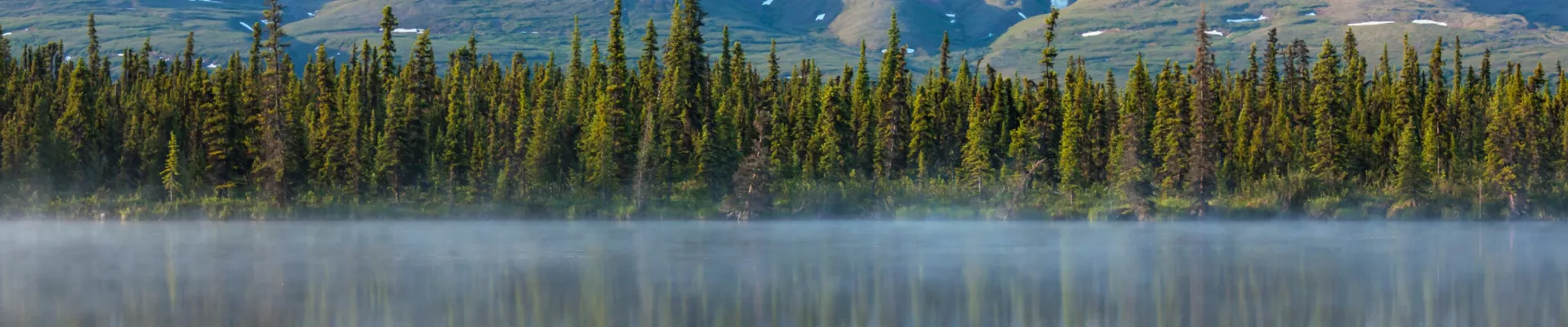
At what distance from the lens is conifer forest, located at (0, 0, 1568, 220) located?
3012 inches


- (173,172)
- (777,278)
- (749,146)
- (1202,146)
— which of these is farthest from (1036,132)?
(777,278)

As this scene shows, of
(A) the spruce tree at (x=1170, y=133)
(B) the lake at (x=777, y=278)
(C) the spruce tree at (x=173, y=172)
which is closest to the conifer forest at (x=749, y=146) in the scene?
(A) the spruce tree at (x=1170, y=133)

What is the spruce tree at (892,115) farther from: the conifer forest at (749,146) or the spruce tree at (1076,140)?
the spruce tree at (1076,140)

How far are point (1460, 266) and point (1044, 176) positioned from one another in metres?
44.1

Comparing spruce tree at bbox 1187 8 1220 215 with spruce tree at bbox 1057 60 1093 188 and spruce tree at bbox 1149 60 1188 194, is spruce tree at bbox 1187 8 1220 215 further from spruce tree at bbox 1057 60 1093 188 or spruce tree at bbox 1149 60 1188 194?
spruce tree at bbox 1057 60 1093 188

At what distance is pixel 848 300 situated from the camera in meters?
29.8

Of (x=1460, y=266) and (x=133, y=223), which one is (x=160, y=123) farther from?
(x=1460, y=266)

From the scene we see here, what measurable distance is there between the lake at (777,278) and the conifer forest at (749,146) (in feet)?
56.5

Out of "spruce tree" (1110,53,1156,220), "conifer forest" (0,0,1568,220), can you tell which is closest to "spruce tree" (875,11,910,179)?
"conifer forest" (0,0,1568,220)

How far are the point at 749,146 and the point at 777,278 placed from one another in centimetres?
5596

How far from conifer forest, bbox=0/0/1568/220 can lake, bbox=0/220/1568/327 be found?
17214 mm

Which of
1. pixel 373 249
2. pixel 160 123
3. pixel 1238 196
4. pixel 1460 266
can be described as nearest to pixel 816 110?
pixel 1238 196

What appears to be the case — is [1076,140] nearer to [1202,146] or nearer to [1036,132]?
[1036,132]

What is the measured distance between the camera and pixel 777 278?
34969 mm
